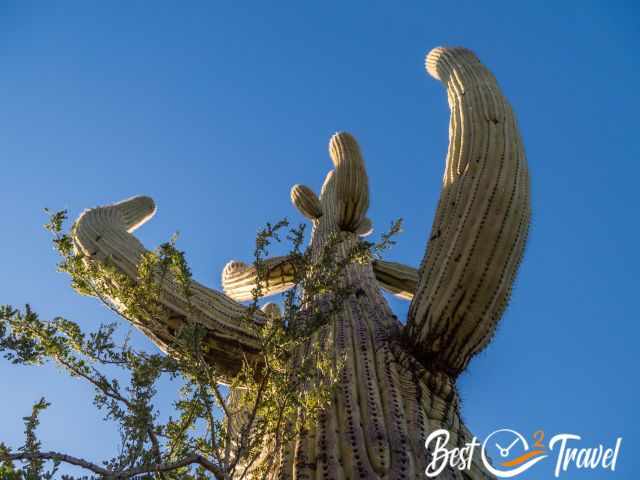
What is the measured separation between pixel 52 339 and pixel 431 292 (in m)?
1.73

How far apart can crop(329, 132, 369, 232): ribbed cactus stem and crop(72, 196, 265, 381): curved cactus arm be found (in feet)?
5.58

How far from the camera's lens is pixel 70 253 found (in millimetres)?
2893

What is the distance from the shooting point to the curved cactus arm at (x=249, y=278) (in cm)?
495

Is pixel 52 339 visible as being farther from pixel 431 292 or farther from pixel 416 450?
pixel 431 292

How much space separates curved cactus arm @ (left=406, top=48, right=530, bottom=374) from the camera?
292cm

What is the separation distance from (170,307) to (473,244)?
1582mm

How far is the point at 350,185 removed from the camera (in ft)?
17.3

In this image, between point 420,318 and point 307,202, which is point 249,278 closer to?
point 307,202

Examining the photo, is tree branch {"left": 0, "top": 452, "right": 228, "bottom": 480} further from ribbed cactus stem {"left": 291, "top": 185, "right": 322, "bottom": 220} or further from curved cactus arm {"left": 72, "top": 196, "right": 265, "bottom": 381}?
ribbed cactus stem {"left": 291, "top": 185, "right": 322, "bottom": 220}

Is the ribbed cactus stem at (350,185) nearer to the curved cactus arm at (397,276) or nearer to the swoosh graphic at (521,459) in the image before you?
the curved cactus arm at (397,276)

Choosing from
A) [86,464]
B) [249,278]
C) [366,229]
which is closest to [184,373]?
[86,464]

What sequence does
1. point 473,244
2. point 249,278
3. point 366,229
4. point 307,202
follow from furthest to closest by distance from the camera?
point 366,229
point 307,202
point 249,278
point 473,244

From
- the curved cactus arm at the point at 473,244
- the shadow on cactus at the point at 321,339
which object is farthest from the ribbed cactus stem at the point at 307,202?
the curved cactus arm at the point at 473,244

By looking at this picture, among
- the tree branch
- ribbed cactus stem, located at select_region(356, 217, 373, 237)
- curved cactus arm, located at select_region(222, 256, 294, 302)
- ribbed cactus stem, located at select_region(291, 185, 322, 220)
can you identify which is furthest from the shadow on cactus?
ribbed cactus stem, located at select_region(356, 217, 373, 237)
